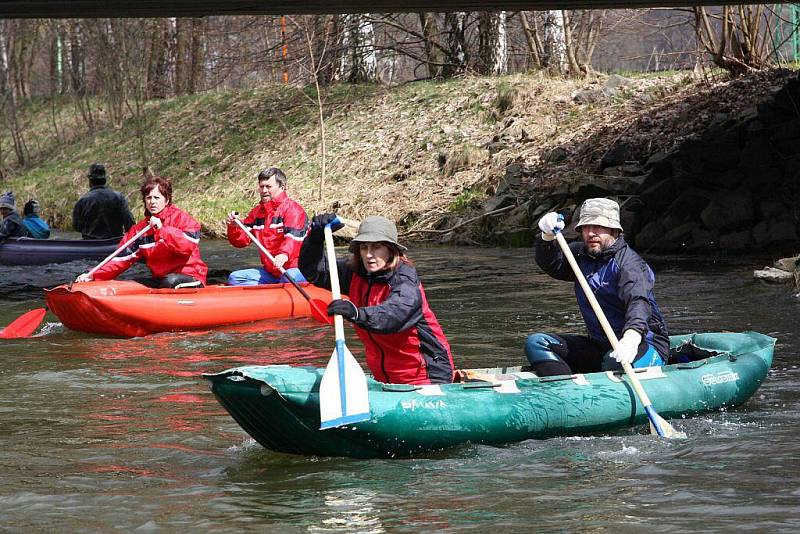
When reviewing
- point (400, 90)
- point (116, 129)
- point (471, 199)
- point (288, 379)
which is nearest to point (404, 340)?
point (288, 379)

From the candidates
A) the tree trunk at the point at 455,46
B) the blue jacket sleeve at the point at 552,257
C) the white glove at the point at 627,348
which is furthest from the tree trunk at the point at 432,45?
the white glove at the point at 627,348

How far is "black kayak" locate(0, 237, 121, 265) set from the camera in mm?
14266

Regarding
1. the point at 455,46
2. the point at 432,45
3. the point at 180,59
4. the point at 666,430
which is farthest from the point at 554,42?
the point at 666,430

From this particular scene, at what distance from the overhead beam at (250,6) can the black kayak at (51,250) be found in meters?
2.81

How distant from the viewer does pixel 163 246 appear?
10.4 metres

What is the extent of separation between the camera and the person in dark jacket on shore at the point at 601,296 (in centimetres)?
642

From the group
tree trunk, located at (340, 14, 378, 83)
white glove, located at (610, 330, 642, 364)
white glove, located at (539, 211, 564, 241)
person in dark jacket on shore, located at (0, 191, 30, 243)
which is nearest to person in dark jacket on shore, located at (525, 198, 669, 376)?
white glove, located at (539, 211, 564, 241)

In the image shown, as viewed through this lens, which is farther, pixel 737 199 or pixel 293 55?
pixel 293 55

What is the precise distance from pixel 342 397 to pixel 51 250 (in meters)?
10.1

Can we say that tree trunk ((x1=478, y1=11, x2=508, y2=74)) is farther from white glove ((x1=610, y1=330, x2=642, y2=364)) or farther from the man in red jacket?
white glove ((x1=610, y1=330, x2=642, y2=364))

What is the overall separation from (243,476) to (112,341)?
495 centimetres

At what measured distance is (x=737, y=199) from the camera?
15.4m

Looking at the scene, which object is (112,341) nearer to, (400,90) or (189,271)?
(189,271)

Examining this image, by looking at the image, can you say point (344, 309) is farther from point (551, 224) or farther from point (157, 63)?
point (157, 63)
